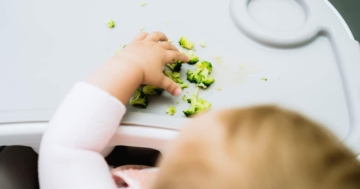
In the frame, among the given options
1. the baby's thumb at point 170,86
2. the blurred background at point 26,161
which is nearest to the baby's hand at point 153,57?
the baby's thumb at point 170,86

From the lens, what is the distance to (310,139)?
310 millimetres

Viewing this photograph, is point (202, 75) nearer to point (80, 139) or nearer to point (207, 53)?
point (207, 53)

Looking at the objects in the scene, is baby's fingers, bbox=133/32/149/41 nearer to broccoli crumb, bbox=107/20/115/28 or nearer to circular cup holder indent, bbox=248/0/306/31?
broccoli crumb, bbox=107/20/115/28

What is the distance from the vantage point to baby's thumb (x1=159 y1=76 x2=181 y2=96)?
0.54 meters

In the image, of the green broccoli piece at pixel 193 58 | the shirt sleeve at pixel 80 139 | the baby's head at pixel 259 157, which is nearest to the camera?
the baby's head at pixel 259 157

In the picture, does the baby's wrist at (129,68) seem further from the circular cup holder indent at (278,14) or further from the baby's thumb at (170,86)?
the circular cup holder indent at (278,14)

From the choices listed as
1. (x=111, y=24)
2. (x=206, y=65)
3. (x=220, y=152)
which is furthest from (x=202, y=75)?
(x=220, y=152)

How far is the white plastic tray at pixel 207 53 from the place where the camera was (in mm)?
524

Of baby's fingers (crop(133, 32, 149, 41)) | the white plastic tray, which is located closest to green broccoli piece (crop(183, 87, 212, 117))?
the white plastic tray

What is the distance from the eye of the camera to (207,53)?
598 mm

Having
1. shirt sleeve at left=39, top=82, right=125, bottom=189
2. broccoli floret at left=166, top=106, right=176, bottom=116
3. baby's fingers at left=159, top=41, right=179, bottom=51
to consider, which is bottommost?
shirt sleeve at left=39, top=82, right=125, bottom=189

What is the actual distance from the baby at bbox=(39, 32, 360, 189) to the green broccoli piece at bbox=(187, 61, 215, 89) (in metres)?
0.12

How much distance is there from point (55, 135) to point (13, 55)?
0.50 feet

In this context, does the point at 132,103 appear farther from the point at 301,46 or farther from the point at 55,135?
the point at 301,46
